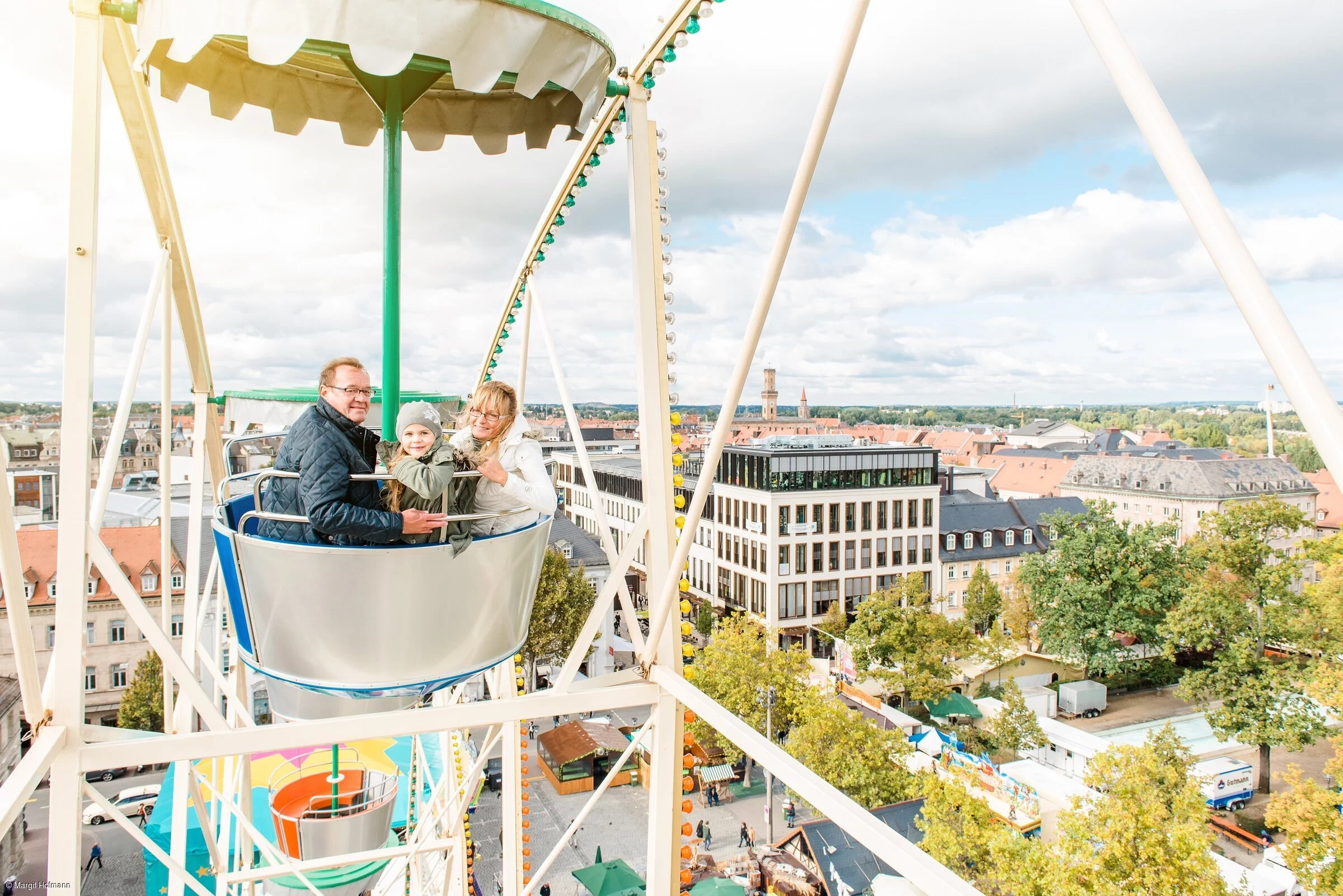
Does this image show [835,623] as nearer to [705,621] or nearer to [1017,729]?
[705,621]

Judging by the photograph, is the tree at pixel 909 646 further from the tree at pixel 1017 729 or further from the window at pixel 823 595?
the window at pixel 823 595

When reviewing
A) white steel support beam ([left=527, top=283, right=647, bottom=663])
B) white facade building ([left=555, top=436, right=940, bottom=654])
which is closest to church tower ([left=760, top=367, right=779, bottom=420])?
white facade building ([left=555, top=436, right=940, bottom=654])

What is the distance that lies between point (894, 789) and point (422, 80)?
21.4 metres

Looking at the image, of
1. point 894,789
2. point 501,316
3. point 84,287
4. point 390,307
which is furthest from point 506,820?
point 894,789

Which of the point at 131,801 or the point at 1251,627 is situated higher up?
the point at 1251,627

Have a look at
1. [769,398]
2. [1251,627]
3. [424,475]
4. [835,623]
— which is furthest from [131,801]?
[769,398]

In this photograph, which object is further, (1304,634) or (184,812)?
(1304,634)

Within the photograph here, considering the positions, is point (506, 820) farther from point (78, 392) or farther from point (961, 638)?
point (961, 638)

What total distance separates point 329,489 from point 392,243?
4.07 feet

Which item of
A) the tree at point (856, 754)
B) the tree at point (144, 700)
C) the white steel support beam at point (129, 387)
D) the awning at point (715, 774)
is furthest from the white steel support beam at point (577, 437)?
the tree at point (144, 700)

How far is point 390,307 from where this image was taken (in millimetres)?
3822

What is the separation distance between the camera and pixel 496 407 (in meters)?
3.74

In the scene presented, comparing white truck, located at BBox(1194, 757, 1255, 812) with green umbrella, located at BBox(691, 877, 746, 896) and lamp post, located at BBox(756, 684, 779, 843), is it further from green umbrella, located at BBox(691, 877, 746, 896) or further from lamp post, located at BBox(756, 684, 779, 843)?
green umbrella, located at BBox(691, 877, 746, 896)

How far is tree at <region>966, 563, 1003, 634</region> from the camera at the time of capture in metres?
40.6
